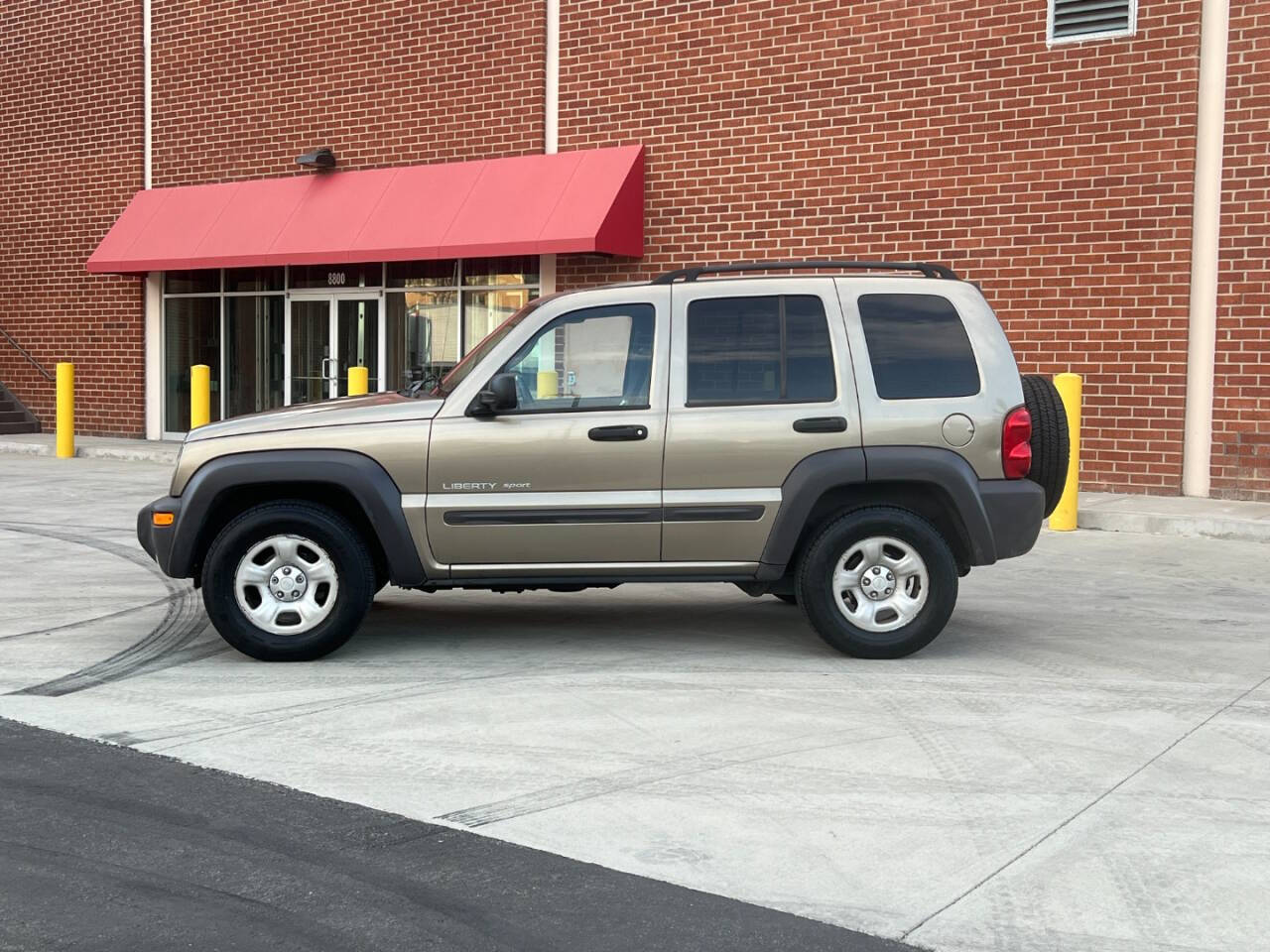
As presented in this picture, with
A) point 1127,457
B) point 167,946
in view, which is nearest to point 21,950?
point 167,946

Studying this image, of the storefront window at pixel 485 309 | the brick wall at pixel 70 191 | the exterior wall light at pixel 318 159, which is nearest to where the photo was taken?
the storefront window at pixel 485 309

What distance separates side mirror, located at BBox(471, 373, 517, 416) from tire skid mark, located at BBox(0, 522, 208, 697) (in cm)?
200

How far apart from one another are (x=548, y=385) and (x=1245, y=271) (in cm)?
985

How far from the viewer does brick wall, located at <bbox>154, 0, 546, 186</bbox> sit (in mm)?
20438

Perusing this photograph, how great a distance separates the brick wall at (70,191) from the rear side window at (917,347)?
18.7 m

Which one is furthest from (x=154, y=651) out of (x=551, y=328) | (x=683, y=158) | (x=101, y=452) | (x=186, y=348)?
(x=186, y=348)

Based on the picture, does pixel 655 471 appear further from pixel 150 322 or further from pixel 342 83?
pixel 150 322

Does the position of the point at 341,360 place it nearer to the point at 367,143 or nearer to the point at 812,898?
the point at 367,143

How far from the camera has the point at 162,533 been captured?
25.2ft

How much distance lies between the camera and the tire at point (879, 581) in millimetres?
7695

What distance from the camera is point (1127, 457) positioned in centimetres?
1580

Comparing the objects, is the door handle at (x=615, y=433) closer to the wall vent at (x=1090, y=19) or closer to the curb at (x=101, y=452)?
the wall vent at (x=1090, y=19)

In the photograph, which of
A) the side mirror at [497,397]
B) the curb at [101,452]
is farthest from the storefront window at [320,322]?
the side mirror at [497,397]

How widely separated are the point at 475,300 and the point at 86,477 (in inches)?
219
